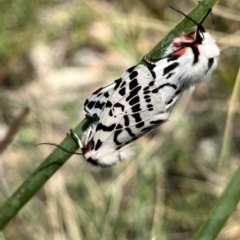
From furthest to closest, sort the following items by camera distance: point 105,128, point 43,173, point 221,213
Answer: point 105,128, point 43,173, point 221,213

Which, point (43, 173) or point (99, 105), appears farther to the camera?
point (99, 105)

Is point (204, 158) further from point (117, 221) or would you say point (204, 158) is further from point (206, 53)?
point (206, 53)

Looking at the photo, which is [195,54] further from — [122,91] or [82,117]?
[82,117]

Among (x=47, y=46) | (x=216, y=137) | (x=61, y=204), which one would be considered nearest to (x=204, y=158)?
(x=216, y=137)

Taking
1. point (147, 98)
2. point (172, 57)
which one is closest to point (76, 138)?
point (147, 98)

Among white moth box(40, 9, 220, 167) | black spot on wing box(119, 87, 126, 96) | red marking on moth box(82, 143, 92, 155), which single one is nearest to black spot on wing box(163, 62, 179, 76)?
white moth box(40, 9, 220, 167)

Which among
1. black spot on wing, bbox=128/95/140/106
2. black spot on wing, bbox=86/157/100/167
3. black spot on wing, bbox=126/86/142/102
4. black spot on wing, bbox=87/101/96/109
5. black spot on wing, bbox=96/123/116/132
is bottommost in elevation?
black spot on wing, bbox=86/157/100/167

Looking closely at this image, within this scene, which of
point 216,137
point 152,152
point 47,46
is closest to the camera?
point 152,152

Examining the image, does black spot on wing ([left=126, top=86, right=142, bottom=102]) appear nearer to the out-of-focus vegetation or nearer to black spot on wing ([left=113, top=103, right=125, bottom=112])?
black spot on wing ([left=113, top=103, right=125, bottom=112])
